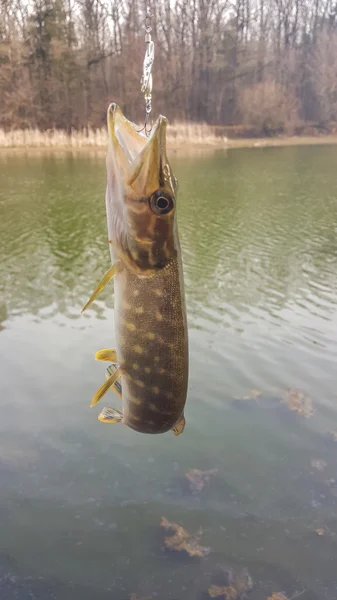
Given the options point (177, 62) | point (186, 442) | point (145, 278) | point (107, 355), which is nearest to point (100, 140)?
point (177, 62)

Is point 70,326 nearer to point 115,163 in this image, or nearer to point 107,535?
point 107,535

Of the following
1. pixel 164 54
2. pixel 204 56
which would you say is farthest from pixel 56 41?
pixel 204 56

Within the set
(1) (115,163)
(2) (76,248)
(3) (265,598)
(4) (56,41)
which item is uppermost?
(4) (56,41)

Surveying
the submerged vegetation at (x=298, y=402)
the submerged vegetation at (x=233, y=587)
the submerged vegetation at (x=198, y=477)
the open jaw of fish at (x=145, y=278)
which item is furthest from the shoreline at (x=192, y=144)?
the open jaw of fish at (x=145, y=278)

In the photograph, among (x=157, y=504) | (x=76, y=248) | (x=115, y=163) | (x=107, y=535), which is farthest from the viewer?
(x=76, y=248)

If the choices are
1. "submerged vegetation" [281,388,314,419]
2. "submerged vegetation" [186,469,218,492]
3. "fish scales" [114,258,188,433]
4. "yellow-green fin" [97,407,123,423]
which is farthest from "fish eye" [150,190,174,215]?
"submerged vegetation" [281,388,314,419]

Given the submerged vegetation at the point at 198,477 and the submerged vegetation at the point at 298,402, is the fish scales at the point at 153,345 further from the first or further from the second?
the submerged vegetation at the point at 298,402

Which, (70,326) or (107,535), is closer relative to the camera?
(107,535)

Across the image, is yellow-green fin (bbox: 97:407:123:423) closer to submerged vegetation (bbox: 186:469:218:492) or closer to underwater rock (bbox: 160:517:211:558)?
underwater rock (bbox: 160:517:211:558)

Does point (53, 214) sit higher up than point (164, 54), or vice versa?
point (164, 54)
